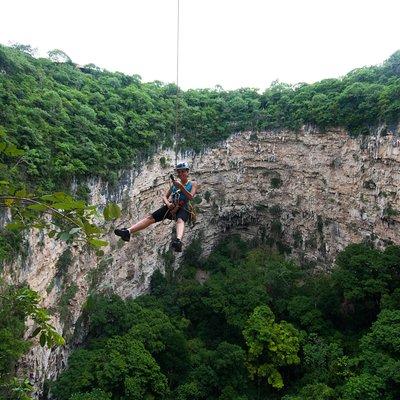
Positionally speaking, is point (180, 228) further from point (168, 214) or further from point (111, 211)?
point (111, 211)

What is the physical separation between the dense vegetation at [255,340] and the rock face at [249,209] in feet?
4.88

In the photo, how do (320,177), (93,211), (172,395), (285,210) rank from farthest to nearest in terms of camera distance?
(285,210), (320,177), (172,395), (93,211)

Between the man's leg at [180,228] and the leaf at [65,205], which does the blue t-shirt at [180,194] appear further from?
the leaf at [65,205]

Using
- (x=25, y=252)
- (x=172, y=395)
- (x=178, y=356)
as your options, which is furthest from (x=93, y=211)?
(x=178, y=356)

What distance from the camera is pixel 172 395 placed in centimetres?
1427

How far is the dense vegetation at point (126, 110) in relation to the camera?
14352 mm

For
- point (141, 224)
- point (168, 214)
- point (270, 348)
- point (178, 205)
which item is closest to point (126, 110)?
point (270, 348)

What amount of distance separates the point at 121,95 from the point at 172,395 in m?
15.2

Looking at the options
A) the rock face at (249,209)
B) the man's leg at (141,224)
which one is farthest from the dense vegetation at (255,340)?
the man's leg at (141,224)

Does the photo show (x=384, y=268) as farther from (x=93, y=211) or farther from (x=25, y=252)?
(x=93, y=211)

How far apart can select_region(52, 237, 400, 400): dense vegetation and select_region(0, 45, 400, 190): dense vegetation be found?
6.11 metres

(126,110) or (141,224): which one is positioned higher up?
(126,110)

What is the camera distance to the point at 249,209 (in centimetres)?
2798

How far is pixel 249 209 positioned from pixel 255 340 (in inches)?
508
